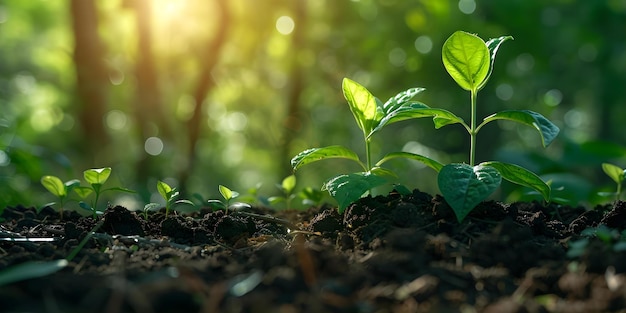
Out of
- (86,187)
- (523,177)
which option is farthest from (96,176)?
(523,177)

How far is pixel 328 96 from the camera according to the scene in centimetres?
1634

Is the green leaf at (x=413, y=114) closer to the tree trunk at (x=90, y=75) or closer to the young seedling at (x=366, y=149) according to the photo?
the young seedling at (x=366, y=149)

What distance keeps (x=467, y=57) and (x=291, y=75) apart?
10.1m

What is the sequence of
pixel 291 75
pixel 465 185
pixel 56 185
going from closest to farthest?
pixel 465 185 → pixel 56 185 → pixel 291 75

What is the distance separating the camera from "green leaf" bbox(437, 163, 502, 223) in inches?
70.1

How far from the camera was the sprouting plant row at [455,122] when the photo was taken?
184cm

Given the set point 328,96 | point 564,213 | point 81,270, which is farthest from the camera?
point 328,96

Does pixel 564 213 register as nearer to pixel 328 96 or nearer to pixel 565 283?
pixel 565 283

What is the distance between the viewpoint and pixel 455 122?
83.4 inches

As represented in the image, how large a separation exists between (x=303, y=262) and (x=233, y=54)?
42.1ft

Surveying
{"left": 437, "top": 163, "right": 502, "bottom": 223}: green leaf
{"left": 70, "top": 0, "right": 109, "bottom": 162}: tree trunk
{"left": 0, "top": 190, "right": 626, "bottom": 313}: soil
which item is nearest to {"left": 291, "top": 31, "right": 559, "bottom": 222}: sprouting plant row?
{"left": 437, "top": 163, "right": 502, "bottom": 223}: green leaf

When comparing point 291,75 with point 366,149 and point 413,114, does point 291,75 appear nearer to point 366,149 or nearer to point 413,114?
point 366,149

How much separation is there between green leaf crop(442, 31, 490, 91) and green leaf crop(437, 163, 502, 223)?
34cm

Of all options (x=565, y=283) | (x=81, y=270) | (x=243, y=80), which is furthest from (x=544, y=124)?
(x=243, y=80)
